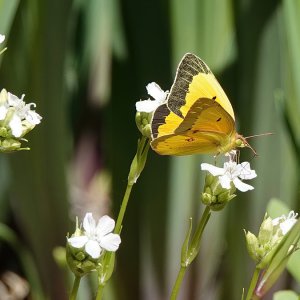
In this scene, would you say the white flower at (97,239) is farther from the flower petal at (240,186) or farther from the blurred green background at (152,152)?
the blurred green background at (152,152)

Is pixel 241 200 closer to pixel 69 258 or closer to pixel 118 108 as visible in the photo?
pixel 118 108

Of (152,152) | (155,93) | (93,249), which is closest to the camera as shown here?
(93,249)

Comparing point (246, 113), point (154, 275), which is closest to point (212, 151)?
point (246, 113)

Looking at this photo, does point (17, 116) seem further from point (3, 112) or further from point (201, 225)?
point (201, 225)

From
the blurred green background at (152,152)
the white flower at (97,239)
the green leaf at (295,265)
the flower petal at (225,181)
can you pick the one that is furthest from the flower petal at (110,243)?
the blurred green background at (152,152)

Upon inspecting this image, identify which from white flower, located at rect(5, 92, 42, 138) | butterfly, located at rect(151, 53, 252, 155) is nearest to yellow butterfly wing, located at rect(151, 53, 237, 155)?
butterfly, located at rect(151, 53, 252, 155)

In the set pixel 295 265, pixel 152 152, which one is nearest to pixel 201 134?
pixel 295 265

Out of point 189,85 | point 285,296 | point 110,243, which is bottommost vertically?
point 285,296
